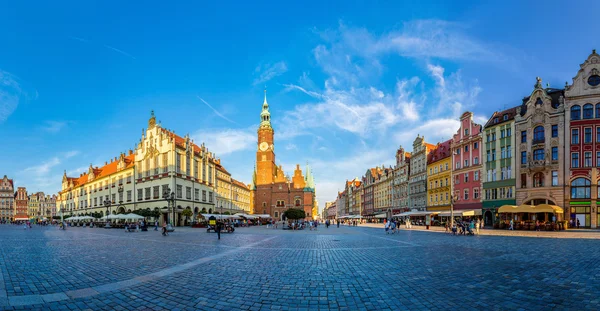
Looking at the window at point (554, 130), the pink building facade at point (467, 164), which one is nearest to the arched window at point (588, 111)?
the window at point (554, 130)

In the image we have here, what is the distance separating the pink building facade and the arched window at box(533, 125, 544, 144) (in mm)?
8004

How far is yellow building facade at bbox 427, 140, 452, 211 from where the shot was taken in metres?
58.6

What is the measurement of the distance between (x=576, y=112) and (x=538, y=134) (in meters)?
4.50

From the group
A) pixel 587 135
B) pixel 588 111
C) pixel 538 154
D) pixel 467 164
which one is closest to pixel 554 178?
pixel 538 154

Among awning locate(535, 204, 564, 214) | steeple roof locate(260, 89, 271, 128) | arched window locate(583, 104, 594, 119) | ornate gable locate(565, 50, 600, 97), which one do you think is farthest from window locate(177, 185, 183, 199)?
arched window locate(583, 104, 594, 119)

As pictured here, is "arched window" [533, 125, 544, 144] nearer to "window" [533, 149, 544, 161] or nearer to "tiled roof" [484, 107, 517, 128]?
"window" [533, 149, 544, 161]

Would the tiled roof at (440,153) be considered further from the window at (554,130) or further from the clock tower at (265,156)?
the clock tower at (265,156)

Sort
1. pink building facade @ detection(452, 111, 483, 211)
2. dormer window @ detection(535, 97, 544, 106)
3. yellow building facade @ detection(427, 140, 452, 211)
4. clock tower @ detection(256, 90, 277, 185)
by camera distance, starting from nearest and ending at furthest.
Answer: dormer window @ detection(535, 97, 544, 106)
pink building facade @ detection(452, 111, 483, 211)
yellow building facade @ detection(427, 140, 452, 211)
clock tower @ detection(256, 90, 277, 185)

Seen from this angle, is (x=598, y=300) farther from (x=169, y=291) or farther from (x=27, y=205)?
(x=27, y=205)

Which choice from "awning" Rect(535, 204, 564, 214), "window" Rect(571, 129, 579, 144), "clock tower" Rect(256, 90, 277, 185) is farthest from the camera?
"clock tower" Rect(256, 90, 277, 185)

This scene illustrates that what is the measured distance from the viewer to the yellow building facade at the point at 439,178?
58.6 m

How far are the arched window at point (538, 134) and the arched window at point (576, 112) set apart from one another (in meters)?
3.30

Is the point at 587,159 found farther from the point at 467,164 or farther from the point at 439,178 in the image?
the point at 439,178

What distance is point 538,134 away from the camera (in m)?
43.2
